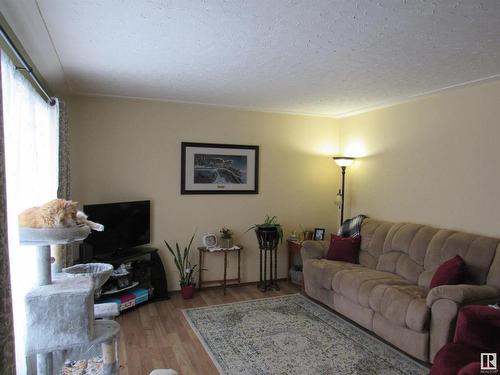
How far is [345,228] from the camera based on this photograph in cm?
486

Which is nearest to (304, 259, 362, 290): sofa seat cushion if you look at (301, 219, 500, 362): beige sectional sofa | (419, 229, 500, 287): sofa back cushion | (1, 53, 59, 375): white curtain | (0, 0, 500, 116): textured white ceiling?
(301, 219, 500, 362): beige sectional sofa

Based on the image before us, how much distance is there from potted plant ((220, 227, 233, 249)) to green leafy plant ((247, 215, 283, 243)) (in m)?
0.32

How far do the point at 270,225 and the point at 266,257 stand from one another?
520 mm

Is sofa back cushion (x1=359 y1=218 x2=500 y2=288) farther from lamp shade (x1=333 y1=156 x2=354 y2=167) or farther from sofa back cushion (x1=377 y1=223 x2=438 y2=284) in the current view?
lamp shade (x1=333 y1=156 x2=354 y2=167)

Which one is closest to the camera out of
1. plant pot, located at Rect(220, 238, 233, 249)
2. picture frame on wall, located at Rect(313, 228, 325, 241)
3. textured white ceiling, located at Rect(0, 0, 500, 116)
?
textured white ceiling, located at Rect(0, 0, 500, 116)

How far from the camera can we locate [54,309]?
1721mm

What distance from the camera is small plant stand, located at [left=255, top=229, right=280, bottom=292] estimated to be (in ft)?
15.6

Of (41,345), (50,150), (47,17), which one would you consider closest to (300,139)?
(50,150)

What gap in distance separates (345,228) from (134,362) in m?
3.00

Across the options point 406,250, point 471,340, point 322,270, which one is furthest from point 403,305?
point 322,270

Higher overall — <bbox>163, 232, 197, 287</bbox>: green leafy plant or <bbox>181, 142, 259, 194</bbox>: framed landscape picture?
<bbox>181, 142, 259, 194</bbox>: framed landscape picture

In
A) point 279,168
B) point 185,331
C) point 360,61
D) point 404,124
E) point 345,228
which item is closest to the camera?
point 360,61

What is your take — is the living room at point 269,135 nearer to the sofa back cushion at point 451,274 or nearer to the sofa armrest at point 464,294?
the sofa armrest at point 464,294

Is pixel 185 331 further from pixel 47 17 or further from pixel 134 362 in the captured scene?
pixel 47 17
